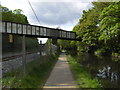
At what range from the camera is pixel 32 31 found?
148 feet

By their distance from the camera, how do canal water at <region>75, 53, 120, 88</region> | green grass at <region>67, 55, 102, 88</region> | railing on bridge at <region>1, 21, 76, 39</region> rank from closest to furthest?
1. green grass at <region>67, 55, 102, 88</region>
2. canal water at <region>75, 53, 120, 88</region>
3. railing on bridge at <region>1, 21, 76, 39</region>

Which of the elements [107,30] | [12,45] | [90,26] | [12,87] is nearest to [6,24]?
[90,26]

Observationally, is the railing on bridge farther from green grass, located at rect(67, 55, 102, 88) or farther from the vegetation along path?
green grass, located at rect(67, 55, 102, 88)

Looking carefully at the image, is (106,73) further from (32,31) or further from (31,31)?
(32,31)

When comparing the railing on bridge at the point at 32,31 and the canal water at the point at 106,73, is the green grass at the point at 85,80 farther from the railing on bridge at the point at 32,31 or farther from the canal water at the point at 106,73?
the railing on bridge at the point at 32,31

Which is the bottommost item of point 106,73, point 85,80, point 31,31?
point 106,73

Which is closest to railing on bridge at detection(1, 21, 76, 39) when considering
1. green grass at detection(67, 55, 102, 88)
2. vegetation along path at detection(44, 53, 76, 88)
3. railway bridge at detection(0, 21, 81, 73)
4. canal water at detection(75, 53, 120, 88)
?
railway bridge at detection(0, 21, 81, 73)

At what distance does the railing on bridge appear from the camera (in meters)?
38.2

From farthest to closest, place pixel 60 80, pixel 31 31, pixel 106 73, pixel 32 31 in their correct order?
pixel 32 31 → pixel 31 31 → pixel 106 73 → pixel 60 80

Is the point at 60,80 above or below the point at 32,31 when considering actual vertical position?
below

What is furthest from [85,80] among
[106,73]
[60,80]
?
[106,73]

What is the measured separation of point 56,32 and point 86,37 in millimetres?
12410

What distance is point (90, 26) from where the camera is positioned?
39.0 meters

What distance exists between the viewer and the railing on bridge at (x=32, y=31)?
38231 mm
